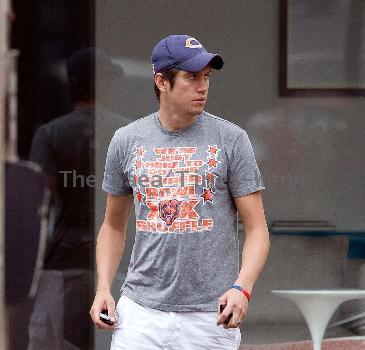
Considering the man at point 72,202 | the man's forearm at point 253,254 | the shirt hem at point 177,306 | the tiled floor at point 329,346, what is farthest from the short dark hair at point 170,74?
the tiled floor at point 329,346

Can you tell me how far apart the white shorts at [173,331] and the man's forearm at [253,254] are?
194 mm

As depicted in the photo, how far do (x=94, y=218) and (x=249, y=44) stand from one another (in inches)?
51.7

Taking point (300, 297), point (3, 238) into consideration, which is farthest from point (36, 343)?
point (300, 297)

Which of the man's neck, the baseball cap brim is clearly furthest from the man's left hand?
the baseball cap brim

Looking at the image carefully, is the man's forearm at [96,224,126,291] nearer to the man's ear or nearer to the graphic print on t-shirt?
the graphic print on t-shirt

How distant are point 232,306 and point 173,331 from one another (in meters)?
0.30

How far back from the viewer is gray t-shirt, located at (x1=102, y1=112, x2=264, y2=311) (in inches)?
165

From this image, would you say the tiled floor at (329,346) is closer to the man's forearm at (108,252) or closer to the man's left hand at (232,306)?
the man's forearm at (108,252)

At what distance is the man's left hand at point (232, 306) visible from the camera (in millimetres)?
4031

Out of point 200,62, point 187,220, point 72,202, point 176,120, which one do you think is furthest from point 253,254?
point 72,202

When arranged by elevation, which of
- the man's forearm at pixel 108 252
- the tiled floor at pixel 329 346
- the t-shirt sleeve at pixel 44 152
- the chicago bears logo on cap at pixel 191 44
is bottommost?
the tiled floor at pixel 329 346

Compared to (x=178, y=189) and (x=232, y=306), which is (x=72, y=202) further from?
(x=232, y=306)

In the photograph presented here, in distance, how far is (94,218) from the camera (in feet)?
22.1

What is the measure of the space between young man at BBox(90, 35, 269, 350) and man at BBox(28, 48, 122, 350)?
237 cm
